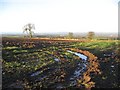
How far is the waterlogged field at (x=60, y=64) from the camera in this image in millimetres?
4680

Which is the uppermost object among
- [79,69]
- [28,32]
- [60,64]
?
[28,32]

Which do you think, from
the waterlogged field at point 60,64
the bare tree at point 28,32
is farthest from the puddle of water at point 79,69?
the bare tree at point 28,32

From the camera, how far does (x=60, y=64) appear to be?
4891 millimetres

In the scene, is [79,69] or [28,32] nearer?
[79,69]

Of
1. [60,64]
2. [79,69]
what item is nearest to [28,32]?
[60,64]

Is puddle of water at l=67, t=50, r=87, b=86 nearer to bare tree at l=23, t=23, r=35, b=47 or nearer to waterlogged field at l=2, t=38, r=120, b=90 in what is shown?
waterlogged field at l=2, t=38, r=120, b=90

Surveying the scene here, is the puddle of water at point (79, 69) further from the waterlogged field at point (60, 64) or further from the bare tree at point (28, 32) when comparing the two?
the bare tree at point (28, 32)

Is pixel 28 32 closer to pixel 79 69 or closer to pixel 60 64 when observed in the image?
pixel 60 64

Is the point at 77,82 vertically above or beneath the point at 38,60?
beneath
